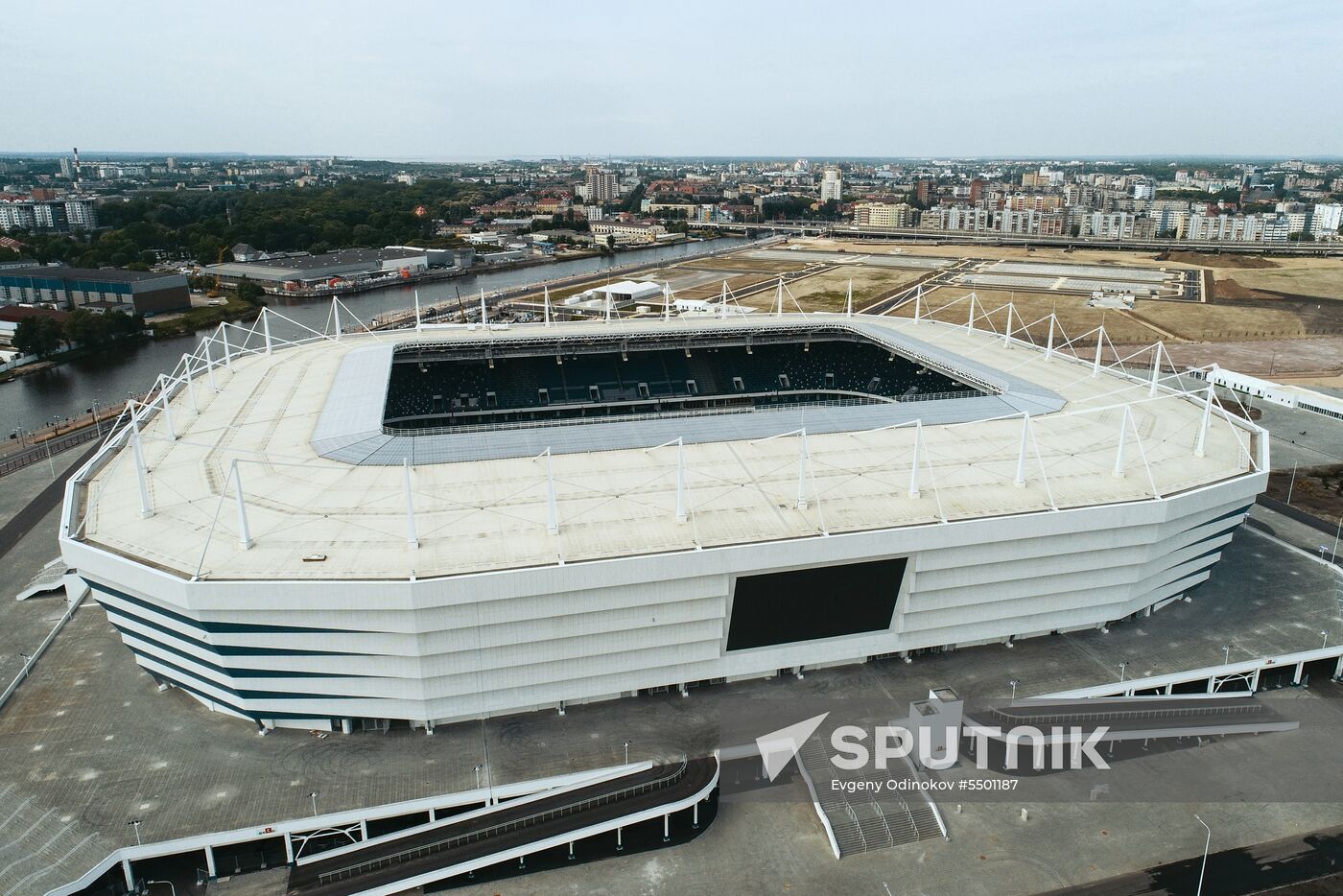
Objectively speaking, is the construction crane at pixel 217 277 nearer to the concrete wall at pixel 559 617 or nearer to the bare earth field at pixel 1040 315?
the bare earth field at pixel 1040 315

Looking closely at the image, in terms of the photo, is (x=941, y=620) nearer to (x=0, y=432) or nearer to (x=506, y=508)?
(x=506, y=508)

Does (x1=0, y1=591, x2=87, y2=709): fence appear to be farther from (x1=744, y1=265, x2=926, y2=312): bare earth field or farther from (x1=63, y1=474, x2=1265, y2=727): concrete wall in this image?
(x1=744, y1=265, x2=926, y2=312): bare earth field

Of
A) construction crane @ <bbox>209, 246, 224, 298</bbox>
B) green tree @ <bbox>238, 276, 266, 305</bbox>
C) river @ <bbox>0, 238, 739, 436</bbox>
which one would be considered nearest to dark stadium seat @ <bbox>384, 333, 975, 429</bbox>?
river @ <bbox>0, 238, 739, 436</bbox>

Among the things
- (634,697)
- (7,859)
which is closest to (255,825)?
(7,859)

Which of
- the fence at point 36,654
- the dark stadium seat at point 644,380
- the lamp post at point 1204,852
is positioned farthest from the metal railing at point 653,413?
the lamp post at point 1204,852

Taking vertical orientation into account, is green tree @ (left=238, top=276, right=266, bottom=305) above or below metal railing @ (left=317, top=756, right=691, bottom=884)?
above

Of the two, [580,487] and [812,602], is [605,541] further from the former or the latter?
[812,602]
